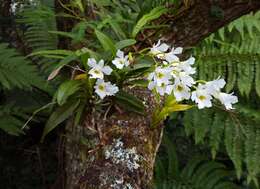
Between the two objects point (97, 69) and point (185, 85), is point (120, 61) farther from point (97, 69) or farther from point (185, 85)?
point (185, 85)

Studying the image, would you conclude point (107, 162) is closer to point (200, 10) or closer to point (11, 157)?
point (200, 10)

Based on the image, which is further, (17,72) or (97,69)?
(17,72)

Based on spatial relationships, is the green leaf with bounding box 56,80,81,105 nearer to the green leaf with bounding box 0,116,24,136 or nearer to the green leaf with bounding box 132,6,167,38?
the green leaf with bounding box 132,6,167,38

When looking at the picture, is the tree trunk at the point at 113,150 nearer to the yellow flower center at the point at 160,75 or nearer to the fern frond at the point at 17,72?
the yellow flower center at the point at 160,75

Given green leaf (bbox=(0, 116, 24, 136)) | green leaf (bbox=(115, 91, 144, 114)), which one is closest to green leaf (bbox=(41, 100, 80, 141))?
green leaf (bbox=(115, 91, 144, 114))

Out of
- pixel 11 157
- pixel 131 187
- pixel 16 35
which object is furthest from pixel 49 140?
pixel 131 187

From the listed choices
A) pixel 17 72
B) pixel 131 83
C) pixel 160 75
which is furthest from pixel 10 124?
pixel 160 75

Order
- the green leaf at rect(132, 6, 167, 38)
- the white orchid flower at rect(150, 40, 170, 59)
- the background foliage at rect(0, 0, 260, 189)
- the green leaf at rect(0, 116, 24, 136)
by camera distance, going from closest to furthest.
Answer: the white orchid flower at rect(150, 40, 170, 59) → the green leaf at rect(132, 6, 167, 38) → the green leaf at rect(0, 116, 24, 136) → the background foliage at rect(0, 0, 260, 189)
